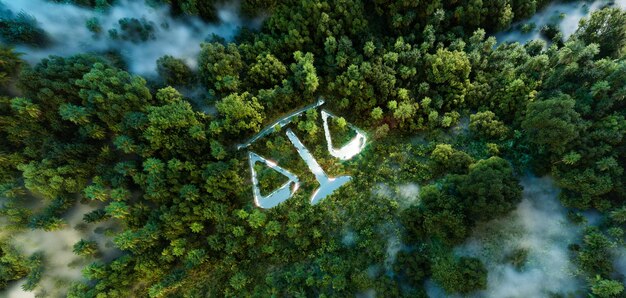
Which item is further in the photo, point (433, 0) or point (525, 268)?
point (433, 0)

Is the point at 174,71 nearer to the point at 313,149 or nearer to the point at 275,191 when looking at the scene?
the point at 275,191

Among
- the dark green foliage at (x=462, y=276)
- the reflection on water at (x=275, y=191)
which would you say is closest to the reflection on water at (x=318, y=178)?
the reflection on water at (x=275, y=191)

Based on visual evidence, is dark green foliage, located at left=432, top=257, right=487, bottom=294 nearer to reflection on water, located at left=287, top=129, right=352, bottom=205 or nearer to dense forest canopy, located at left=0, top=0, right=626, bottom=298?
dense forest canopy, located at left=0, top=0, right=626, bottom=298

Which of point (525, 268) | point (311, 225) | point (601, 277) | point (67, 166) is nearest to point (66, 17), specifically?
point (67, 166)

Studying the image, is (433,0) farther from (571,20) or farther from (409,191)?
(409,191)

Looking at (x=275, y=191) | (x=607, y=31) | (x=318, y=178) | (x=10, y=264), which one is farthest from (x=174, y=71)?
(x=607, y=31)

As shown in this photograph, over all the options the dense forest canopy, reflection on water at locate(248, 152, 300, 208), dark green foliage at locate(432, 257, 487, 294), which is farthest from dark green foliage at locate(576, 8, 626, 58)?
reflection on water at locate(248, 152, 300, 208)

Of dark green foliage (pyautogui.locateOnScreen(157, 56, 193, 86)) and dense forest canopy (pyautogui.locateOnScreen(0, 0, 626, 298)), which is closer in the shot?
dense forest canopy (pyautogui.locateOnScreen(0, 0, 626, 298))

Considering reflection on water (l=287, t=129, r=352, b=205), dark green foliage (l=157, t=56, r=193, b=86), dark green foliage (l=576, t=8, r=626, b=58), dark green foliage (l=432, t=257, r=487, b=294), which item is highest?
dark green foliage (l=157, t=56, r=193, b=86)

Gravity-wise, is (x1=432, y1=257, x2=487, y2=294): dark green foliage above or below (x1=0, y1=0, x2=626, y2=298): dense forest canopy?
below
